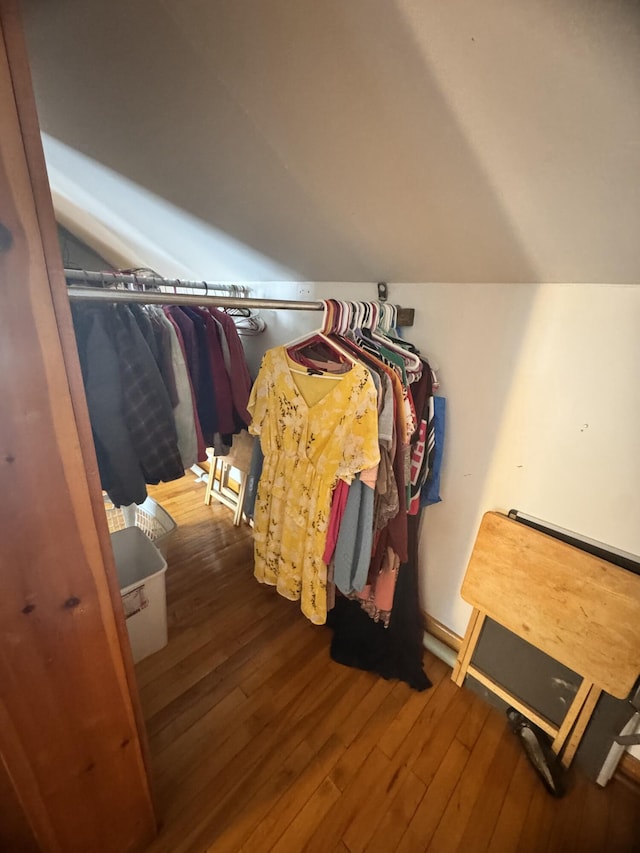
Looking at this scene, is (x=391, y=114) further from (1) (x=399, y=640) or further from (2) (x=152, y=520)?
(2) (x=152, y=520)

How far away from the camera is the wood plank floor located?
1021mm

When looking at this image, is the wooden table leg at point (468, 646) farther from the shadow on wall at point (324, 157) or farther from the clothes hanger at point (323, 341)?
the clothes hanger at point (323, 341)

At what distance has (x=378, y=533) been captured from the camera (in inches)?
47.7

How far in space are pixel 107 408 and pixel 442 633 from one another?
165 centimetres

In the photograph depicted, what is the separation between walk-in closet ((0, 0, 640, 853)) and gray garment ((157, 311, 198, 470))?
0.01m

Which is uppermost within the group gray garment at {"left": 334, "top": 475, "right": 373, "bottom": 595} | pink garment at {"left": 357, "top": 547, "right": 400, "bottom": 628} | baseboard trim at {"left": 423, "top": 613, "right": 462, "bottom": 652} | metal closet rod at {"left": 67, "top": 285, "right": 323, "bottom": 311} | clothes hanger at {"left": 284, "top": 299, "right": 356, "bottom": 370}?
metal closet rod at {"left": 67, "top": 285, "right": 323, "bottom": 311}

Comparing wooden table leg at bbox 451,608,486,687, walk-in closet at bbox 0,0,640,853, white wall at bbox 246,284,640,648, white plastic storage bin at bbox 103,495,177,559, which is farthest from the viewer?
white plastic storage bin at bbox 103,495,177,559

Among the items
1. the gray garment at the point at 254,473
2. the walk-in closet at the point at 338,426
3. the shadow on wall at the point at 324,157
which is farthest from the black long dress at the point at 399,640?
the gray garment at the point at 254,473

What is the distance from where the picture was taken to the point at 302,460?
1.18 meters

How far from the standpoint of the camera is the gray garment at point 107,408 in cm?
102

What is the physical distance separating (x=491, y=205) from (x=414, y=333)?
1.83ft

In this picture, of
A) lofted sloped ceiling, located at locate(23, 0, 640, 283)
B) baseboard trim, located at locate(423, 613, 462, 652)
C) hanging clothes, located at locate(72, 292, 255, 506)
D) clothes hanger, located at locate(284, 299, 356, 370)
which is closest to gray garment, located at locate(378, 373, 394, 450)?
clothes hanger, located at locate(284, 299, 356, 370)

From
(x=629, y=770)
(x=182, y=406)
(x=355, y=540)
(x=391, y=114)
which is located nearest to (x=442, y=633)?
(x=629, y=770)

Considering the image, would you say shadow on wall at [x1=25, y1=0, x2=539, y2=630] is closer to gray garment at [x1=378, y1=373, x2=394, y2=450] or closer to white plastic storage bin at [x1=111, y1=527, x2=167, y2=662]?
gray garment at [x1=378, y1=373, x2=394, y2=450]
